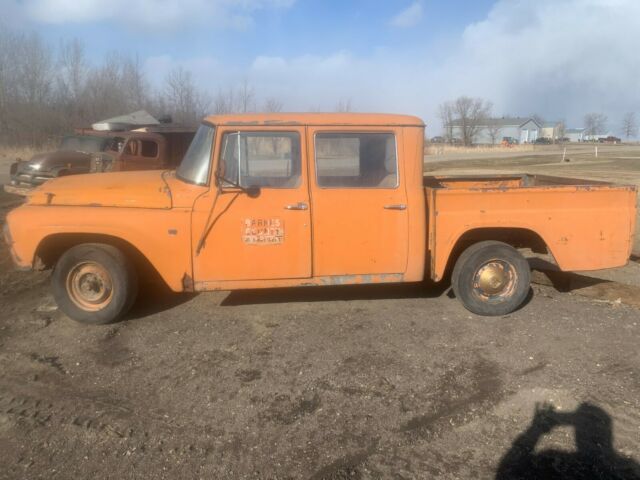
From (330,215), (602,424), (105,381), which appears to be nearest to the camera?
(602,424)

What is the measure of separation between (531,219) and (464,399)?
2.03 meters

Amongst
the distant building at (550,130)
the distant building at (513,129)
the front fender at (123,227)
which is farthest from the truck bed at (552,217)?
the distant building at (550,130)

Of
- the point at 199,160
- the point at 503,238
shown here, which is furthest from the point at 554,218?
the point at 199,160

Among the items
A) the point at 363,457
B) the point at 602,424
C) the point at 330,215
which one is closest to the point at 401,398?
the point at 363,457

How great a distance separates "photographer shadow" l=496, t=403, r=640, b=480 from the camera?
2719mm

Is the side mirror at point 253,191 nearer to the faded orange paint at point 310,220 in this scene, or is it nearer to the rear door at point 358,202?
the faded orange paint at point 310,220

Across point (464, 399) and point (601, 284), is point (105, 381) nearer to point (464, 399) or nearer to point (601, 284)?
point (464, 399)

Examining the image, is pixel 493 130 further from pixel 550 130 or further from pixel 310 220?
pixel 310 220

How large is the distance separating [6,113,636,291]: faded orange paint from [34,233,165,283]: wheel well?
0.31ft

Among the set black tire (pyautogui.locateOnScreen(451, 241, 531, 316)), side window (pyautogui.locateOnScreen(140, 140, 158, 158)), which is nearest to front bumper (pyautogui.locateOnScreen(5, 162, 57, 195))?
side window (pyautogui.locateOnScreen(140, 140, 158, 158))

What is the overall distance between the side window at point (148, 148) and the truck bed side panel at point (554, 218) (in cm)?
764

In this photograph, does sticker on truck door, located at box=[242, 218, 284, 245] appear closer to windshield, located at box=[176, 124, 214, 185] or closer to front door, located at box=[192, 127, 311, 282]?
front door, located at box=[192, 127, 311, 282]

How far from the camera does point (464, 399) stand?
3.46 metres

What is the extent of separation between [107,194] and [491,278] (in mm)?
3677
